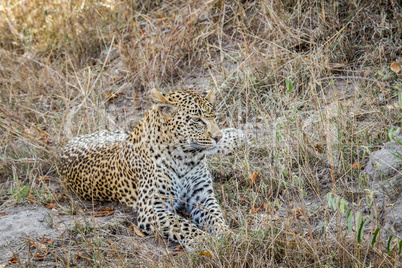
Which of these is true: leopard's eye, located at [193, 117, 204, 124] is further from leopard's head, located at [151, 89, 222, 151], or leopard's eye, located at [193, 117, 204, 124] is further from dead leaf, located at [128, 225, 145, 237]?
dead leaf, located at [128, 225, 145, 237]

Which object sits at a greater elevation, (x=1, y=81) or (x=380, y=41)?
(x=380, y=41)

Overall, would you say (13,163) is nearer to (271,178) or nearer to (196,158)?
(196,158)

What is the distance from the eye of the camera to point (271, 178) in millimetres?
5133

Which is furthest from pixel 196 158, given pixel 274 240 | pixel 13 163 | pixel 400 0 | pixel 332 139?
pixel 400 0

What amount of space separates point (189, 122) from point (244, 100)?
2.31m

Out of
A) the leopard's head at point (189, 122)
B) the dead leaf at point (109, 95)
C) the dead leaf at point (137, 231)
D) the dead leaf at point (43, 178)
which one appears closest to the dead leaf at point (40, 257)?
the dead leaf at point (137, 231)

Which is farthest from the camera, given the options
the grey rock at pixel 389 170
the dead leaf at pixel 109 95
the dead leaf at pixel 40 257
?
the dead leaf at pixel 109 95

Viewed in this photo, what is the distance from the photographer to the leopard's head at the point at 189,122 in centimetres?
526

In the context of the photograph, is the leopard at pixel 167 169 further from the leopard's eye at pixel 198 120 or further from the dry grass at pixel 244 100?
the dry grass at pixel 244 100

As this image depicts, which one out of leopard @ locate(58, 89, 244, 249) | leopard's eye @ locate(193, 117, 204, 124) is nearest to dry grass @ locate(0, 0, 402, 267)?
leopard @ locate(58, 89, 244, 249)

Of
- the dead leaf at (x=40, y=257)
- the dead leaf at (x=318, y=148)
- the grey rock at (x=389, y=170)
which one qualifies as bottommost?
the dead leaf at (x=40, y=257)

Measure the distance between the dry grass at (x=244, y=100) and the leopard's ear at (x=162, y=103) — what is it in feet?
3.24

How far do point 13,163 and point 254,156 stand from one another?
11.4 ft

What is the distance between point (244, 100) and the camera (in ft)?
24.3
